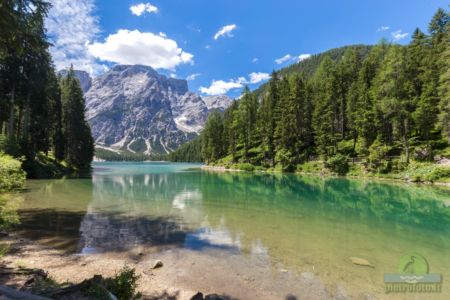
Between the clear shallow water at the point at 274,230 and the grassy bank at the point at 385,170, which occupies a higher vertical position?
the grassy bank at the point at 385,170

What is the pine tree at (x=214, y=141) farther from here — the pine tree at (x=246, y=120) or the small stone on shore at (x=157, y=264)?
the small stone on shore at (x=157, y=264)

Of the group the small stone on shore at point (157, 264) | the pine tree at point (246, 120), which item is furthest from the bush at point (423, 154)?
the small stone on shore at point (157, 264)

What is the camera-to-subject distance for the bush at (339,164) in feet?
175

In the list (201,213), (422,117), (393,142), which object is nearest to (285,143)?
(393,142)

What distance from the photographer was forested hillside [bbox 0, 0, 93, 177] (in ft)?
31.4

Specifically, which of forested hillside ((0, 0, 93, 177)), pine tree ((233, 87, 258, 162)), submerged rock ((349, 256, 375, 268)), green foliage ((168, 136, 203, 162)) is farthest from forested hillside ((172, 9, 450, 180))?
green foliage ((168, 136, 203, 162))

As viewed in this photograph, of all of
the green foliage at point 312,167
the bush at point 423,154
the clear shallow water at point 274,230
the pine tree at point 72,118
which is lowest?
the clear shallow water at point 274,230

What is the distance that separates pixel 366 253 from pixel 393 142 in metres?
52.4

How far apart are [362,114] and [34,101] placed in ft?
203

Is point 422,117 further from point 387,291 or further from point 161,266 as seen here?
point 161,266

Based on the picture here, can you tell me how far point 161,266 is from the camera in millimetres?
9336

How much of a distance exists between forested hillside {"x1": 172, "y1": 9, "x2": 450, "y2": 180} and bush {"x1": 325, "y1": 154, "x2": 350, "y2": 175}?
0.19m

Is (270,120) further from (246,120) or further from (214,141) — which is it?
(214,141)

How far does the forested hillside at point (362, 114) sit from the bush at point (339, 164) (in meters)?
0.19
